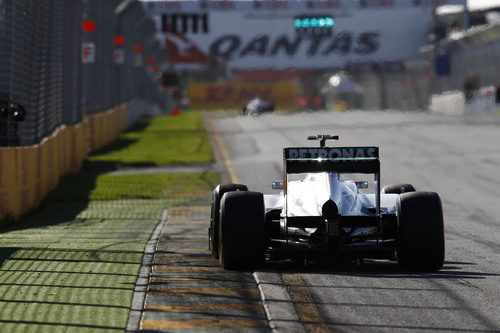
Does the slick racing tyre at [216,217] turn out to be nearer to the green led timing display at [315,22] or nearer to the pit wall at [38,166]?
the pit wall at [38,166]

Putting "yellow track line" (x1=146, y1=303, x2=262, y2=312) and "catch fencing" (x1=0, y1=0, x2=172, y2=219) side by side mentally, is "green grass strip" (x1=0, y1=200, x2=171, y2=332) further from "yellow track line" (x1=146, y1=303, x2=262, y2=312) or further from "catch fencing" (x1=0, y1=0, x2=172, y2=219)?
"catch fencing" (x1=0, y1=0, x2=172, y2=219)

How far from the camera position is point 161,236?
602 inches

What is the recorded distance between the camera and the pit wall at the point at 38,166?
18.0 m

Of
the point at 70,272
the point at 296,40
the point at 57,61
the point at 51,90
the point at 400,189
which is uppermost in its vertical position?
the point at 296,40

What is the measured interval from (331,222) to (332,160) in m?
0.76

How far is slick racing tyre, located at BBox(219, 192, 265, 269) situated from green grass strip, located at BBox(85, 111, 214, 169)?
A: 65.6 feet

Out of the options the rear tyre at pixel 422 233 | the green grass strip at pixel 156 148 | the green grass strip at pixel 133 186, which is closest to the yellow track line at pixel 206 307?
the rear tyre at pixel 422 233

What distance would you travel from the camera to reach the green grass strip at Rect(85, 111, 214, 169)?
1292 inches

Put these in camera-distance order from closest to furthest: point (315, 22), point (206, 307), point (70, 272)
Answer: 1. point (206, 307)
2. point (70, 272)
3. point (315, 22)

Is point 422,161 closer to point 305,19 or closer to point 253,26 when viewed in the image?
point 305,19

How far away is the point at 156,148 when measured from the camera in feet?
128

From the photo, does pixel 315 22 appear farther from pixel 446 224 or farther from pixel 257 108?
pixel 446 224

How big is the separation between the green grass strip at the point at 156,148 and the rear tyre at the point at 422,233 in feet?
67.0

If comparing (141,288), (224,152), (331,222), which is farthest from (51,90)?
(141,288)
